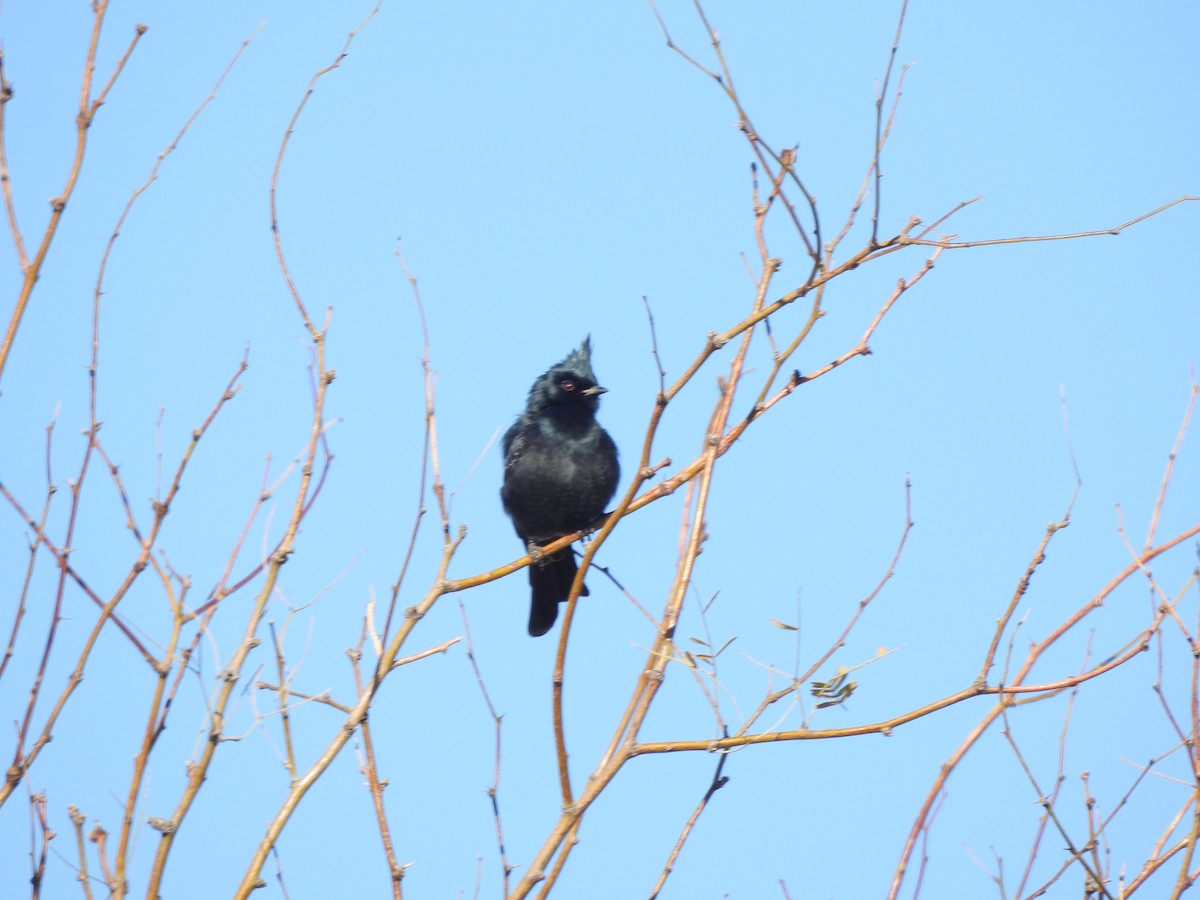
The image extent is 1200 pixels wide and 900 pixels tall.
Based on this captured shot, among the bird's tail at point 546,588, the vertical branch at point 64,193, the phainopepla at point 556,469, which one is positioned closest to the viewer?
the vertical branch at point 64,193

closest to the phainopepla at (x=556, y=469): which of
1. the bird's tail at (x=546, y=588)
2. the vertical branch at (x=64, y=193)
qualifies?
the bird's tail at (x=546, y=588)

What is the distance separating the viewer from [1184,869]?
10.0 feet

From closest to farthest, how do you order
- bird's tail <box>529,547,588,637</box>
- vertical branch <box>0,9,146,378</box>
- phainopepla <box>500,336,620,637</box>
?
1. vertical branch <box>0,9,146,378</box>
2. phainopepla <box>500,336,620,637</box>
3. bird's tail <box>529,547,588,637</box>

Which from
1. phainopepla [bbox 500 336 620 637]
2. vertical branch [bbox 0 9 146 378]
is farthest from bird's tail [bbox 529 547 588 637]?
vertical branch [bbox 0 9 146 378]

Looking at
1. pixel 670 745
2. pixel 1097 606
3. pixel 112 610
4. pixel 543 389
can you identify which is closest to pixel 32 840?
pixel 112 610

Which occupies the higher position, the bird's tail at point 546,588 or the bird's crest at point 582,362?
the bird's crest at point 582,362

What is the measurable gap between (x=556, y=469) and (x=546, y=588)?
841 mm

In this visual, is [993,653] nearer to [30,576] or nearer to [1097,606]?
[1097,606]

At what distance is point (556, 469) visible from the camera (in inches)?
283

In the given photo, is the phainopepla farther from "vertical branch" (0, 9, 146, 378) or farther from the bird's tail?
"vertical branch" (0, 9, 146, 378)

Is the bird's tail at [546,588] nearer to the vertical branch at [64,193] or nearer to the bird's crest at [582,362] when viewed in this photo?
the bird's crest at [582,362]

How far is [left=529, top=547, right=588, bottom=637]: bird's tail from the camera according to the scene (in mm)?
7613

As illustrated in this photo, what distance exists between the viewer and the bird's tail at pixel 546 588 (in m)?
7.61

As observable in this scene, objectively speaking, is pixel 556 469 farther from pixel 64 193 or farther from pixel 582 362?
pixel 64 193
